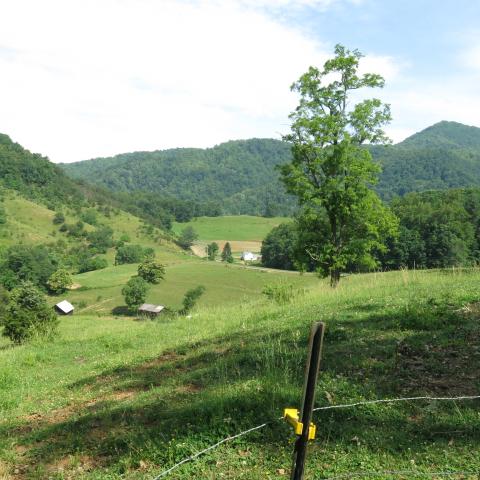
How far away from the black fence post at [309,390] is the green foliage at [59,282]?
10760cm

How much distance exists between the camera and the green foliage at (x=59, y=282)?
337 feet

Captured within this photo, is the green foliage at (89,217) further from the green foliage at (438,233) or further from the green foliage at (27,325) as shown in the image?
the green foliage at (27,325)

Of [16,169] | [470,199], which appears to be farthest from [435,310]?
[16,169]

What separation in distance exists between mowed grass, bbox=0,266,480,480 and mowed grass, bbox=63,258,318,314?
7025 centimetres

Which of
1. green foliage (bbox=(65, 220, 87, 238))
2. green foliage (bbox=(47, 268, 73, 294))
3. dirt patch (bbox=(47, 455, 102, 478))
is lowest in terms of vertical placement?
green foliage (bbox=(47, 268, 73, 294))

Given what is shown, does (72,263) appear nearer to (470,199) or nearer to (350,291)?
(470,199)

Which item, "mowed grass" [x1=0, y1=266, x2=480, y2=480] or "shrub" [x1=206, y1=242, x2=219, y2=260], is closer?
"mowed grass" [x1=0, y1=266, x2=480, y2=480]

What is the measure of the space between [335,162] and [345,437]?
1458 cm

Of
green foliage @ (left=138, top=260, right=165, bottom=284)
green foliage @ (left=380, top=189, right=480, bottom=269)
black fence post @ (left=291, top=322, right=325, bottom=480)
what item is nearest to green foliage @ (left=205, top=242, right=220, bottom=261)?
green foliage @ (left=138, top=260, right=165, bottom=284)

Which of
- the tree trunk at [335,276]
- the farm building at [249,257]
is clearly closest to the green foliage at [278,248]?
the farm building at [249,257]

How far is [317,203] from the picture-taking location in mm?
18500

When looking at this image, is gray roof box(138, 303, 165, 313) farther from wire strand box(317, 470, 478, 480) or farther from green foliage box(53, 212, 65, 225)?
green foliage box(53, 212, 65, 225)

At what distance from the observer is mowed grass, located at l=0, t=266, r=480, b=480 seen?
489 centimetres

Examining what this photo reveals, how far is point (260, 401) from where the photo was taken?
19.2 ft
